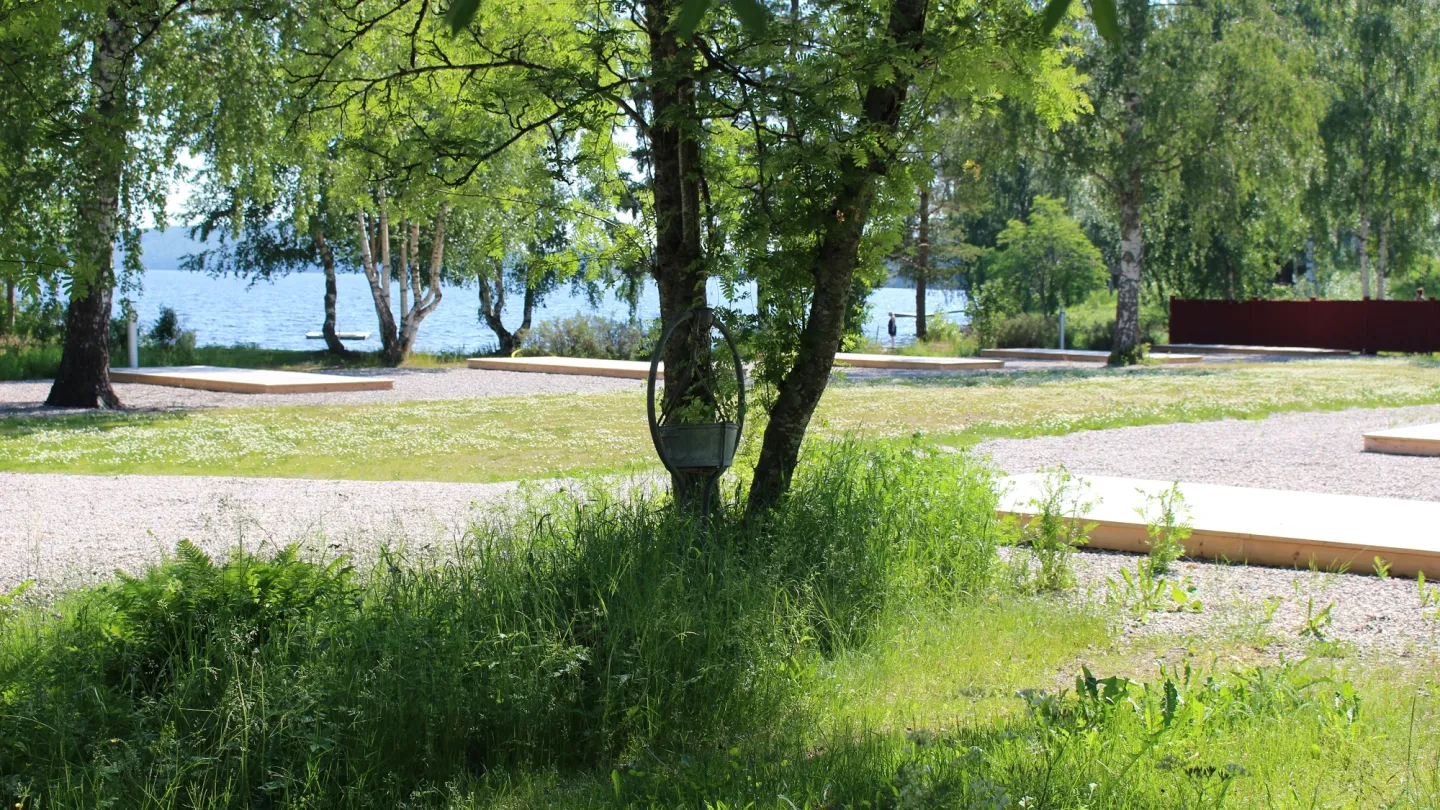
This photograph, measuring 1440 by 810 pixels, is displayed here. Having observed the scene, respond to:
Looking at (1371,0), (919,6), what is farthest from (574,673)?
(1371,0)

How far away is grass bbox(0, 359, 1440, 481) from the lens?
10.6 m

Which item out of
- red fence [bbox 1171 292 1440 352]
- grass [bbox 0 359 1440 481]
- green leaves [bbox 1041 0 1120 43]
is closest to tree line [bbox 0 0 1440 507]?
green leaves [bbox 1041 0 1120 43]

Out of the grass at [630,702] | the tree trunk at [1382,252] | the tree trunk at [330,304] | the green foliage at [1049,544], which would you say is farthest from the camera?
the tree trunk at [1382,252]

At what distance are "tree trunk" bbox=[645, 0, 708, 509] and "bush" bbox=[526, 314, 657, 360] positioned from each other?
21.3m

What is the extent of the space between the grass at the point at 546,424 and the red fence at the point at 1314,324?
9.23 m

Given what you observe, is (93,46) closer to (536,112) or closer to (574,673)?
(536,112)

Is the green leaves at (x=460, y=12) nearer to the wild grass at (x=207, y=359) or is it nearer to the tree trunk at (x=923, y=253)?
the wild grass at (x=207, y=359)

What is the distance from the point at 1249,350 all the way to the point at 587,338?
1731cm

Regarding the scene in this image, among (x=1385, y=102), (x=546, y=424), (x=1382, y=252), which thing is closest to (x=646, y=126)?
(x=546, y=424)

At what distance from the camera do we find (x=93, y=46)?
14.1m

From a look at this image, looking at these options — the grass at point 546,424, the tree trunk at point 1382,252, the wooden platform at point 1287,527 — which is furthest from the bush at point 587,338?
the tree trunk at point 1382,252

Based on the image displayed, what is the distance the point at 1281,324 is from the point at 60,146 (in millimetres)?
32204

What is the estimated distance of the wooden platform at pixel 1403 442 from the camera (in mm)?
10820

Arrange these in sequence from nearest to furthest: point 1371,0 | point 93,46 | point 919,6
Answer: point 919,6 → point 93,46 → point 1371,0
